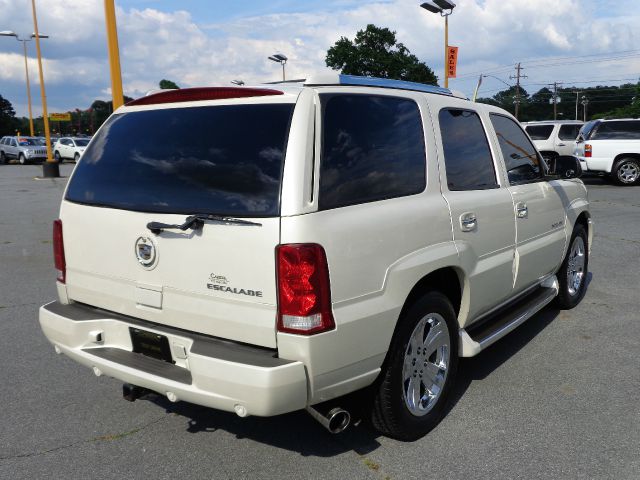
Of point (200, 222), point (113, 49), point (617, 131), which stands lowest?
point (200, 222)

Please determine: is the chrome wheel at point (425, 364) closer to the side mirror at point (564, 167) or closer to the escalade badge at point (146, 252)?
the escalade badge at point (146, 252)

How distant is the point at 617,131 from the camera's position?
56.0ft

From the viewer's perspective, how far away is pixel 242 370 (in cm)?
249

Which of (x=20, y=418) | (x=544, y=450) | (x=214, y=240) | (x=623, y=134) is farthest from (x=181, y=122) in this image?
(x=623, y=134)

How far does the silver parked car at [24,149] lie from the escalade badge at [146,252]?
36300 millimetres

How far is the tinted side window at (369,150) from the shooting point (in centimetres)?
274

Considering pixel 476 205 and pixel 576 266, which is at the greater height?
pixel 476 205

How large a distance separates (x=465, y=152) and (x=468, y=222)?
0.54 meters

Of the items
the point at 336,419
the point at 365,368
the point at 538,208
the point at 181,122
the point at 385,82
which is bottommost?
the point at 336,419

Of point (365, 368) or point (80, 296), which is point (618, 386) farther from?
point (80, 296)

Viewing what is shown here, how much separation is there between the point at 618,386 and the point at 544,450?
112 centimetres

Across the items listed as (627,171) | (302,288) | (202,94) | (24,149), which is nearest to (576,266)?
(302,288)

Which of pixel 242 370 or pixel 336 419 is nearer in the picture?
pixel 242 370

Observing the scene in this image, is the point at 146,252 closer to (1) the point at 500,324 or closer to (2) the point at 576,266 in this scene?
(1) the point at 500,324
